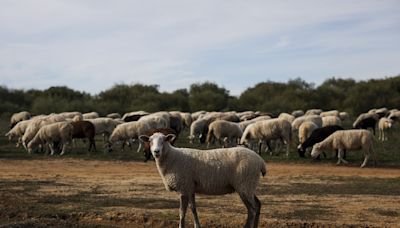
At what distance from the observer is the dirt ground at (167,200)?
11.1 meters

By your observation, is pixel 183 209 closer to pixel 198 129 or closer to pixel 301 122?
pixel 301 122

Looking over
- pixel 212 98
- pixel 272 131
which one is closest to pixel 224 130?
pixel 272 131

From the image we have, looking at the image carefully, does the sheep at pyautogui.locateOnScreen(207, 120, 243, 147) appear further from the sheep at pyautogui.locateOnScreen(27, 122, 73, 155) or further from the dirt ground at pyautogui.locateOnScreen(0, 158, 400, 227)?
the dirt ground at pyautogui.locateOnScreen(0, 158, 400, 227)

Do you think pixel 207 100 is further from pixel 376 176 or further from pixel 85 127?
pixel 376 176

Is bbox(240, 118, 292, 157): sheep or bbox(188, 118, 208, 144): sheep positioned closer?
bbox(240, 118, 292, 157): sheep

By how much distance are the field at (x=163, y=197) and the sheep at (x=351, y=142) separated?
63 centimetres

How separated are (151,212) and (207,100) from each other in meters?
55.0

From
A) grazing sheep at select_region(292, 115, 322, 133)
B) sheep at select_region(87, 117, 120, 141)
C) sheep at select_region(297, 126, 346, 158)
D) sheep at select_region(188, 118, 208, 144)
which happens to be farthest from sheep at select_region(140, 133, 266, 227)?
sheep at select_region(188, 118, 208, 144)

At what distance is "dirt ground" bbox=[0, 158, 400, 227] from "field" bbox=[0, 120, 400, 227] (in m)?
0.02

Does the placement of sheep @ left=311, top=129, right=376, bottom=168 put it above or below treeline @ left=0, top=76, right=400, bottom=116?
below

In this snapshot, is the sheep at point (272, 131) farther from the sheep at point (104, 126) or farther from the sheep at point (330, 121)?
the sheep at point (330, 121)

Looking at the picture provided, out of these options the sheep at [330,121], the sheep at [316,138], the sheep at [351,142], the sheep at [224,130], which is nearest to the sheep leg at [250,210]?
the sheep at [351,142]

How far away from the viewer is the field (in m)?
11.2

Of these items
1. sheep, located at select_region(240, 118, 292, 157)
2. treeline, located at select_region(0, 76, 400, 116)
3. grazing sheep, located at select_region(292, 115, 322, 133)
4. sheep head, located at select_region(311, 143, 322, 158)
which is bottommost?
sheep head, located at select_region(311, 143, 322, 158)
